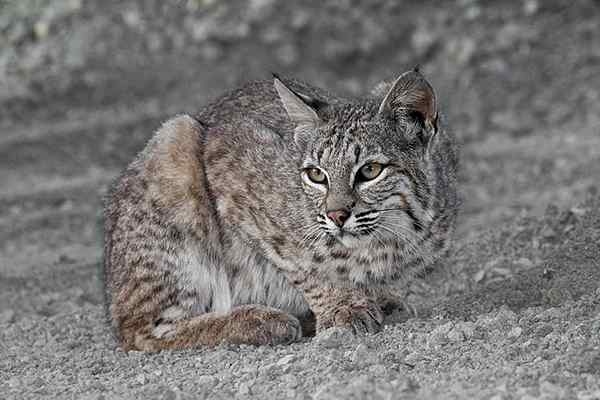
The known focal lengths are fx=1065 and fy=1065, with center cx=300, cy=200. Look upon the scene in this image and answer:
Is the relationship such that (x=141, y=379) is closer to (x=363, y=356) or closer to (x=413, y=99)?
(x=363, y=356)

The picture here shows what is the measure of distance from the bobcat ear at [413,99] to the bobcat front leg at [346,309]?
3.33 ft

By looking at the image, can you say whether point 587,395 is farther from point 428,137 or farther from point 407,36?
point 407,36

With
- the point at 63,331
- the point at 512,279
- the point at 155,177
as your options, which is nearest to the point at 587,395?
the point at 512,279

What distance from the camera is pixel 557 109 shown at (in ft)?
40.1

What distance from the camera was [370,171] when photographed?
564cm

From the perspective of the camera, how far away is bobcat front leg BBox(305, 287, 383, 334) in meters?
5.90

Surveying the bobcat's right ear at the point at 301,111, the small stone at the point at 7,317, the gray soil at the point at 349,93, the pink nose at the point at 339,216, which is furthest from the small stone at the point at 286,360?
the small stone at the point at 7,317

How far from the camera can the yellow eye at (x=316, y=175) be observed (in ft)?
18.8

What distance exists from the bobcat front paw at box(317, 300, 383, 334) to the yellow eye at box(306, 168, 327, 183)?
77cm

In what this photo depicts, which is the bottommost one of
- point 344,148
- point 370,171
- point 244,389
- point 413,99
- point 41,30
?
point 244,389

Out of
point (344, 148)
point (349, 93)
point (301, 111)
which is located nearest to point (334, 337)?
point (344, 148)

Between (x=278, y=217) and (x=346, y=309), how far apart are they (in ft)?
2.30

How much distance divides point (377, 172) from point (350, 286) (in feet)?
2.71

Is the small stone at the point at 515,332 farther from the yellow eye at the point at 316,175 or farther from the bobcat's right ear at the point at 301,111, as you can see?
the bobcat's right ear at the point at 301,111
